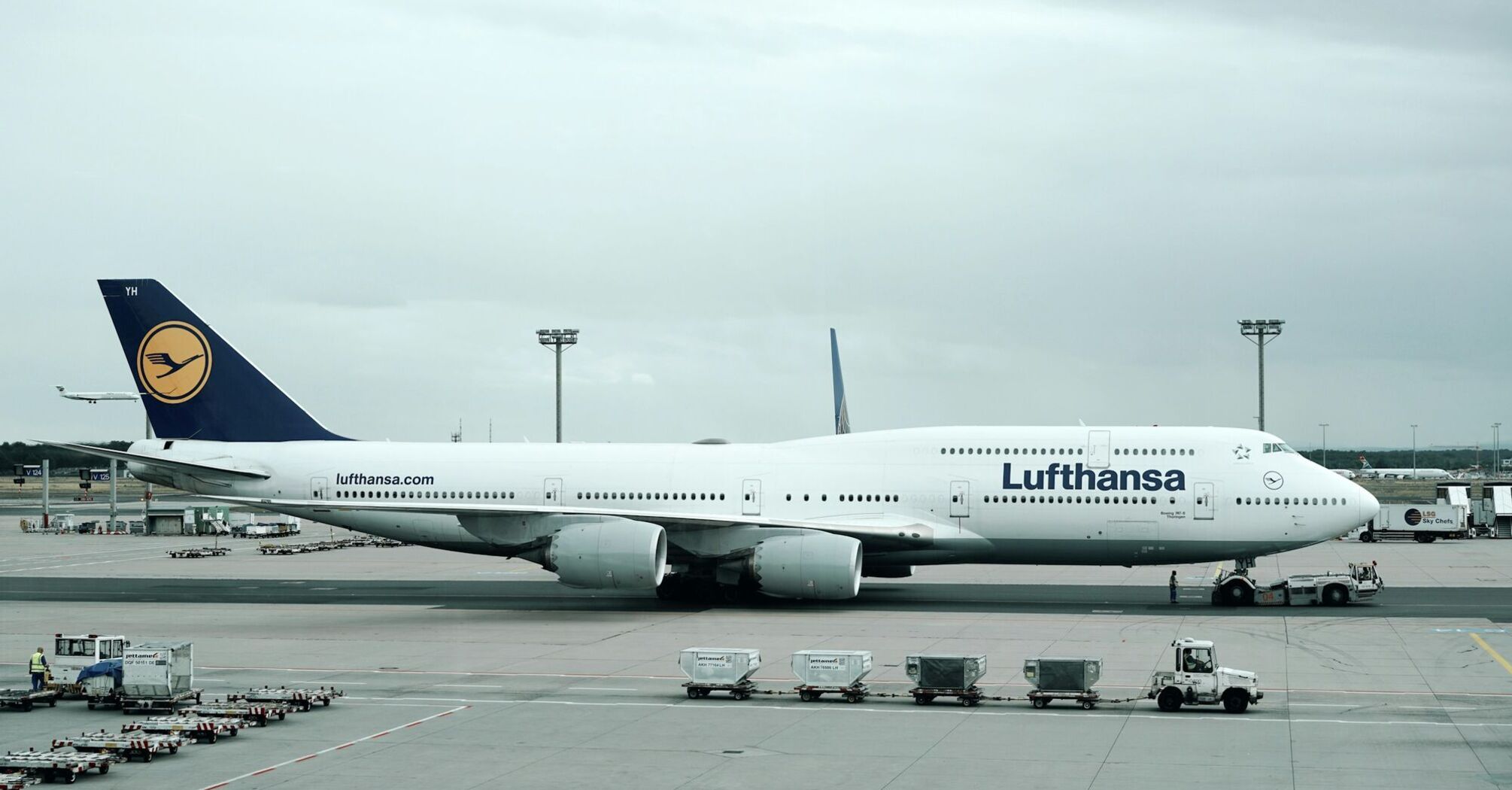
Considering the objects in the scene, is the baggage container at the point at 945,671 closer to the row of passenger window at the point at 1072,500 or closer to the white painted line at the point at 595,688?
the white painted line at the point at 595,688

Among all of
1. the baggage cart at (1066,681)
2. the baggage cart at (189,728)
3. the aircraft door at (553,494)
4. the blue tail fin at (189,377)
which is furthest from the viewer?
the blue tail fin at (189,377)

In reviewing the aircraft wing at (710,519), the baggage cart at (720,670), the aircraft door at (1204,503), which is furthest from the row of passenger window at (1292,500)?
the baggage cart at (720,670)

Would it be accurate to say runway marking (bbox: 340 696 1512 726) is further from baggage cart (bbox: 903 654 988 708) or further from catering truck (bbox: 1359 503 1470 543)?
catering truck (bbox: 1359 503 1470 543)

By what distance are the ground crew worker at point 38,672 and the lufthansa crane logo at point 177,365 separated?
19.6 metres

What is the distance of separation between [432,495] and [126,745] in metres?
22.4

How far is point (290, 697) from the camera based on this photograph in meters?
22.2

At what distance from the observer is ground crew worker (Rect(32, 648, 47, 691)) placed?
23.5 m

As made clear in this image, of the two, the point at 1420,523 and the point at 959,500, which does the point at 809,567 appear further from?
the point at 1420,523

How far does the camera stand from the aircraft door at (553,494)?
4044 centimetres

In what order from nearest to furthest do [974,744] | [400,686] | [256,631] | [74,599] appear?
[974,744] < [400,686] < [256,631] < [74,599]

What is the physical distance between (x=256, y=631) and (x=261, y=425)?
11.1 m

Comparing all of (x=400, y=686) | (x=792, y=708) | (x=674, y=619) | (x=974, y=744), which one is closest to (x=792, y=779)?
(x=974, y=744)

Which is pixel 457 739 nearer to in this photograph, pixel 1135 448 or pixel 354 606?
pixel 354 606

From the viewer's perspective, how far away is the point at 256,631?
32938 mm
